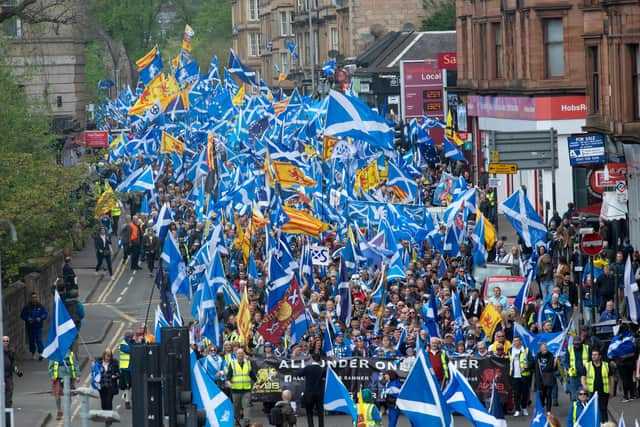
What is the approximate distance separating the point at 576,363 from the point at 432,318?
4.19 metres

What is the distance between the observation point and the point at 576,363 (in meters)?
25.8

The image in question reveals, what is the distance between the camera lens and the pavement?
88.8 ft

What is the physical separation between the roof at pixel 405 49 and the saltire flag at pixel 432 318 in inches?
2170

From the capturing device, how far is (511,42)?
5691 cm

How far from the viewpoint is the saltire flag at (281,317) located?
2842 cm

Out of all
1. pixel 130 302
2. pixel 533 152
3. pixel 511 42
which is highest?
pixel 511 42

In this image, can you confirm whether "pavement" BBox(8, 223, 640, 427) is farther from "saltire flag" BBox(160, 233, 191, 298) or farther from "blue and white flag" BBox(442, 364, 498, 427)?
"blue and white flag" BBox(442, 364, 498, 427)

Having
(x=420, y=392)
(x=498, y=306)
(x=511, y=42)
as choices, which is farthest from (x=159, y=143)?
(x=420, y=392)

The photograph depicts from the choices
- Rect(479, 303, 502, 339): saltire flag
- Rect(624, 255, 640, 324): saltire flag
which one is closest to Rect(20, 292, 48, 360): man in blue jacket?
Rect(479, 303, 502, 339): saltire flag

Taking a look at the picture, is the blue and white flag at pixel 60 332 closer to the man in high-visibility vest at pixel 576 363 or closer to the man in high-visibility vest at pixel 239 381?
the man in high-visibility vest at pixel 239 381

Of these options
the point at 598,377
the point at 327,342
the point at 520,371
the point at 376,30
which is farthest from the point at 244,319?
the point at 376,30

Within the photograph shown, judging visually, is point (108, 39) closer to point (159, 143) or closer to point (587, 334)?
point (159, 143)

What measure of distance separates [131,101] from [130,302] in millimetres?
49857

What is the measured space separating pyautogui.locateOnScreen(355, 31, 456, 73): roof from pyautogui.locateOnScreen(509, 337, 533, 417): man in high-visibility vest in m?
58.1
